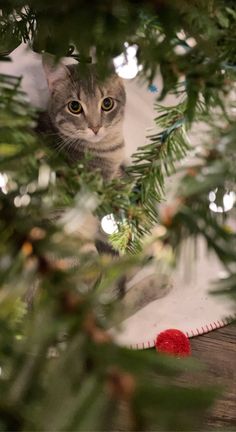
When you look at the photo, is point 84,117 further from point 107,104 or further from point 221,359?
point 221,359

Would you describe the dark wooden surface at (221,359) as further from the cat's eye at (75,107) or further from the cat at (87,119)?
the cat's eye at (75,107)

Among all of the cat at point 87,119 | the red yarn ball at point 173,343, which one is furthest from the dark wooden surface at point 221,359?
the cat at point 87,119

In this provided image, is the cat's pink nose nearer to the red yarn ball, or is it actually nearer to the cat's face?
the cat's face

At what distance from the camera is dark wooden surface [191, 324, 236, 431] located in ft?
3.30

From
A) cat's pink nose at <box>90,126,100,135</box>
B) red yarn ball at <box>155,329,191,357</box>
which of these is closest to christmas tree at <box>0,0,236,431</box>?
cat's pink nose at <box>90,126,100,135</box>

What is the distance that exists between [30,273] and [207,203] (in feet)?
0.35

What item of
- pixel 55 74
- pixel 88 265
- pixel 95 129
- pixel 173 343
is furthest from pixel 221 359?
pixel 88 265

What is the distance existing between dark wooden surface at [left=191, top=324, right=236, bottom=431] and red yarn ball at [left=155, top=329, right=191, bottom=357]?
0.04m

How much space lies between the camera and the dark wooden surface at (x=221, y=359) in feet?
3.30

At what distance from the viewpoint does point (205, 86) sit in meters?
0.35

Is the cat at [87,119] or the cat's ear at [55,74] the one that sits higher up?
the cat's ear at [55,74]

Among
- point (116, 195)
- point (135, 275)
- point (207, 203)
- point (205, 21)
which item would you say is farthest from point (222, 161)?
point (135, 275)

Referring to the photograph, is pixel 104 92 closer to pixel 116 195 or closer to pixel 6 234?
pixel 116 195

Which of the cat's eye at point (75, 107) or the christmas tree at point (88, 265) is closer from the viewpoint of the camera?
the christmas tree at point (88, 265)
